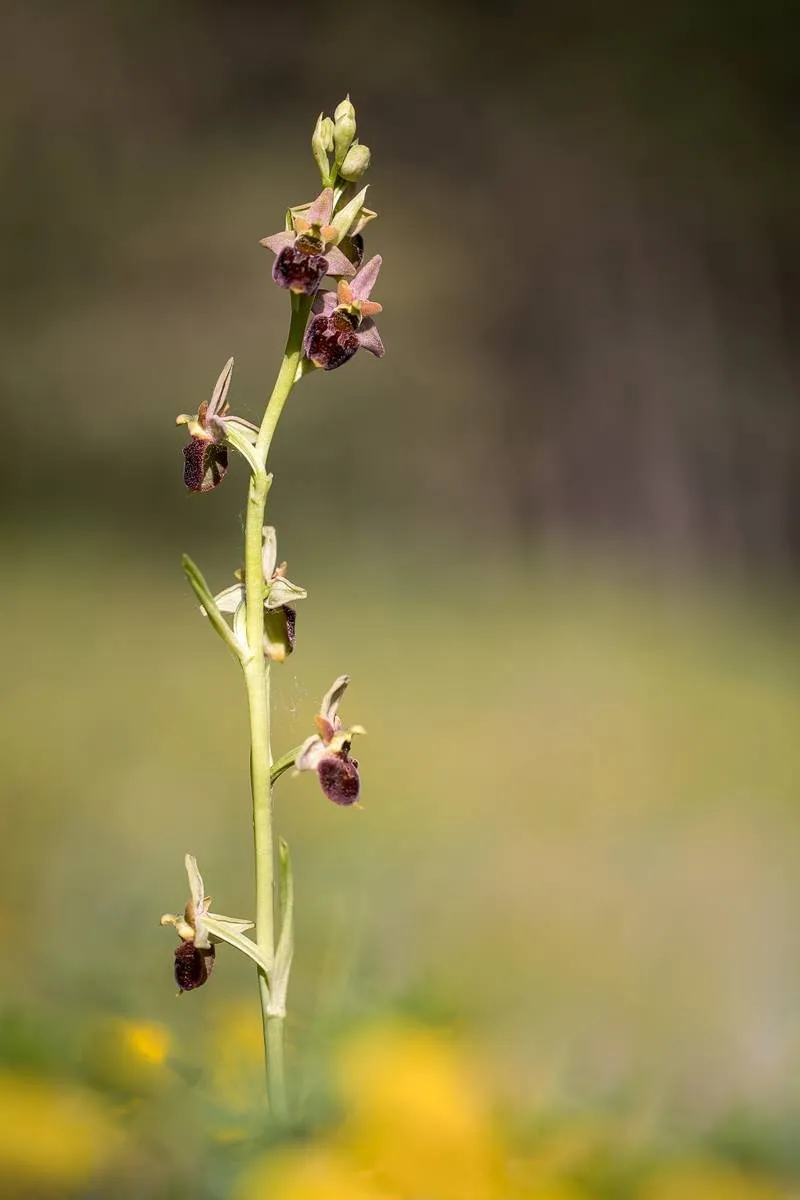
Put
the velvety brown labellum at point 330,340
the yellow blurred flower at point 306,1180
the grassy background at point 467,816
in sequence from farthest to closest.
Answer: the grassy background at point 467,816, the velvety brown labellum at point 330,340, the yellow blurred flower at point 306,1180

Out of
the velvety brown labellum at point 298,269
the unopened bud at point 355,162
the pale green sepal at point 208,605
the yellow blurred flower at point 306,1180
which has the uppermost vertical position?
the unopened bud at point 355,162

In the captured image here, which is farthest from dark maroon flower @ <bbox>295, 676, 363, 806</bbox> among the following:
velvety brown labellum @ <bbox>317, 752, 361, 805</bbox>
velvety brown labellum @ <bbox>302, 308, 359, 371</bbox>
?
velvety brown labellum @ <bbox>302, 308, 359, 371</bbox>

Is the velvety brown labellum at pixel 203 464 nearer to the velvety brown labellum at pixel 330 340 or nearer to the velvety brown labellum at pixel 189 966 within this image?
the velvety brown labellum at pixel 330 340

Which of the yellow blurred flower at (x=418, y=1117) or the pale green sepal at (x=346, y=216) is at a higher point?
the pale green sepal at (x=346, y=216)

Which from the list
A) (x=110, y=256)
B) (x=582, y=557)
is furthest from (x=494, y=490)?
(x=110, y=256)

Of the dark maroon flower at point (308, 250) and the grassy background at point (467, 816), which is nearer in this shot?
the dark maroon flower at point (308, 250)

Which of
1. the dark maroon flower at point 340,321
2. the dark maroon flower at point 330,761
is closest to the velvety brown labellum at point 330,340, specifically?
the dark maroon flower at point 340,321

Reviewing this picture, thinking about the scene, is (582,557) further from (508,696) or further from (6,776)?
(6,776)

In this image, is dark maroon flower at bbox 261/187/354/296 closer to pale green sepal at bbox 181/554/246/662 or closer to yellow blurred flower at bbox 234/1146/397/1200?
pale green sepal at bbox 181/554/246/662
